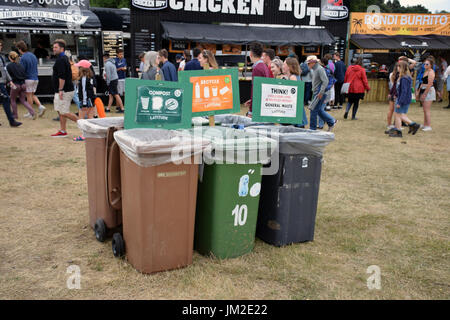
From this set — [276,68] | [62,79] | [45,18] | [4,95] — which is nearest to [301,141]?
[276,68]

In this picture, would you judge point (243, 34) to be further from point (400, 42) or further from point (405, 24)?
point (405, 24)

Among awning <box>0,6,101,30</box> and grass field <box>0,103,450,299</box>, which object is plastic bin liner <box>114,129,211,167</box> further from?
awning <box>0,6,101,30</box>

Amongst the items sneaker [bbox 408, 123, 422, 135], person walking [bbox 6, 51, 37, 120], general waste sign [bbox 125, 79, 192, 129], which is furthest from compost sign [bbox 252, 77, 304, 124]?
person walking [bbox 6, 51, 37, 120]

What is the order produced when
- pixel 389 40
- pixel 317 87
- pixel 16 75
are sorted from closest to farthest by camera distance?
1. pixel 317 87
2. pixel 16 75
3. pixel 389 40

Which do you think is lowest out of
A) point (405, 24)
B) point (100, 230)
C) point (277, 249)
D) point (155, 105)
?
point (277, 249)

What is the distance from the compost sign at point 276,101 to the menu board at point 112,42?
11.7 metres

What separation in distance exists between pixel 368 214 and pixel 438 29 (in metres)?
18.6

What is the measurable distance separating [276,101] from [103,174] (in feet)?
6.64

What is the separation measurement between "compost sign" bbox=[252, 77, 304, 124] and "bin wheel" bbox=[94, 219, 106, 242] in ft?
6.45

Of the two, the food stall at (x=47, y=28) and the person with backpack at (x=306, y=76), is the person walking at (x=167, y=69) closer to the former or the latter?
the person with backpack at (x=306, y=76)

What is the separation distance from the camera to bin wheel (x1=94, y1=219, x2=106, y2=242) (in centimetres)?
376

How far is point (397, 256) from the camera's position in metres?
3.71

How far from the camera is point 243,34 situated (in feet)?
50.6

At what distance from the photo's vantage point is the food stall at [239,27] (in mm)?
14766
